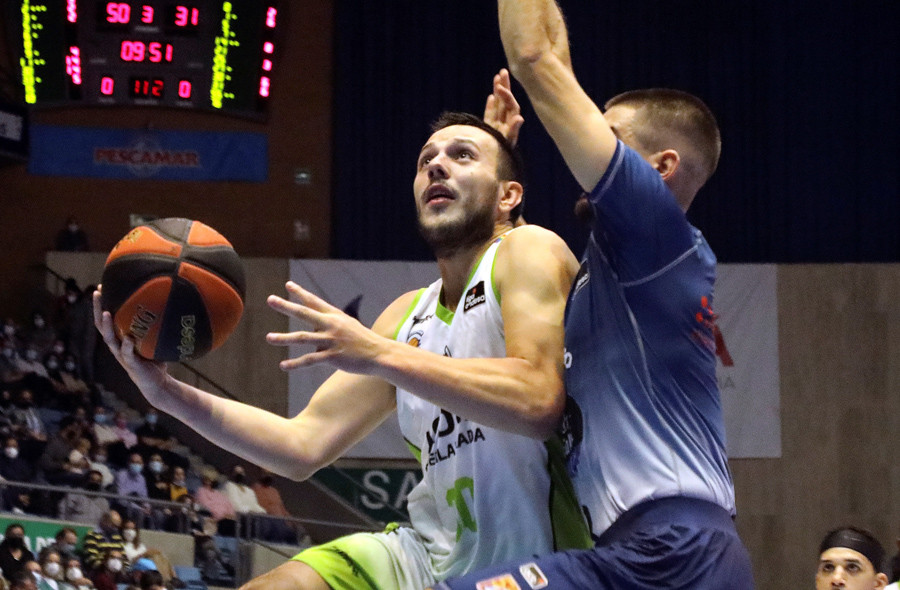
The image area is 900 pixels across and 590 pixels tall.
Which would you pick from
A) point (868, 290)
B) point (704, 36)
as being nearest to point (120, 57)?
point (704, 36)

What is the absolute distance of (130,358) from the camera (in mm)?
3881

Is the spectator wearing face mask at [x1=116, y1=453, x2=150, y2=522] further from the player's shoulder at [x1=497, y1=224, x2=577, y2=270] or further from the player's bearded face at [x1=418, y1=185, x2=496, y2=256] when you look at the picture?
the player's shoulder at [x1=497, y1=224, x2=577, y2=270]

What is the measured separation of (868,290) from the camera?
19219 millimetres

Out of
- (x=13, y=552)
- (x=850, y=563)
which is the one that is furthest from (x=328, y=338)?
(x=13, y=552)

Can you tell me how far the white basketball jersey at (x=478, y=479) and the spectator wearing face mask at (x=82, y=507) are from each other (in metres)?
7.86

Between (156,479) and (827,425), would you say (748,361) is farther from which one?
(156,479)

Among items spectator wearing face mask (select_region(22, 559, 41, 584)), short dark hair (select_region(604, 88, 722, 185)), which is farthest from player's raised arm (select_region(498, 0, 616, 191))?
spectator wearing face mask (select_region(22, 559, 41, 584))

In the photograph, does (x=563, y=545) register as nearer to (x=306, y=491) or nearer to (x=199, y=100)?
(x=306, y=491)

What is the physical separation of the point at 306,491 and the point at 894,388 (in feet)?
29.1

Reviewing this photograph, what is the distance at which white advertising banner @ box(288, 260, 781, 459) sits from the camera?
18234 mm

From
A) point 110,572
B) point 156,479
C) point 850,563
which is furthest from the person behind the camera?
point 156,479

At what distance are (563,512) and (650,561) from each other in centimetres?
73

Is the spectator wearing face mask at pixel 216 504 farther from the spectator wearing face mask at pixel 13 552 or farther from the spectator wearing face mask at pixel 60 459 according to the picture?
the spectator wearing face mask at pixel 13 552

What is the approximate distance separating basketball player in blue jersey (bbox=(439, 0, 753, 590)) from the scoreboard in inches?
574
